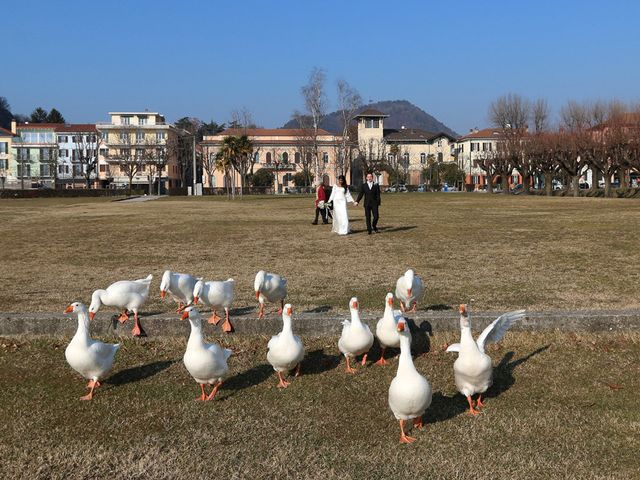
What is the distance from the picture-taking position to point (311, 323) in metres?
6.67

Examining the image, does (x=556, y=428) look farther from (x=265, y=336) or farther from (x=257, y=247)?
(x=257, y=247)

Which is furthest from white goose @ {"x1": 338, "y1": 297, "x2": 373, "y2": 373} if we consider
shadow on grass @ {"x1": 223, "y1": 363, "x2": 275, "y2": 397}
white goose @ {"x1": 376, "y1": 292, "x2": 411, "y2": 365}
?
shadow on grass @ {"x1": 223, "y1": 363, "x2": 275, "y2": 397}

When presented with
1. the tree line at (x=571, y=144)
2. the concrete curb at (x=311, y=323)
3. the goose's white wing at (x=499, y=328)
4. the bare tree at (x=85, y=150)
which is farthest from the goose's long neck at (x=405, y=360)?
the bare tree at (x=85, y=150)

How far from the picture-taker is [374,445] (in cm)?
432

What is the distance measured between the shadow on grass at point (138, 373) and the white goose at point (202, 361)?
2.62 feet

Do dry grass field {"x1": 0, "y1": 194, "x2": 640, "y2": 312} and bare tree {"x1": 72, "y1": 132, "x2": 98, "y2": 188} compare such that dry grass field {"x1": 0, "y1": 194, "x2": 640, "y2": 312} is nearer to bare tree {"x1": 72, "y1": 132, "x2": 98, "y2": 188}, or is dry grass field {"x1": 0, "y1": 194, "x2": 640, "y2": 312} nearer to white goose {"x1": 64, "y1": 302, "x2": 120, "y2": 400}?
white goose {"x1": 64, "y1": 302, "x2": 120, "y2": 400}

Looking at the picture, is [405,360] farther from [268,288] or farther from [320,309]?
[320,309]

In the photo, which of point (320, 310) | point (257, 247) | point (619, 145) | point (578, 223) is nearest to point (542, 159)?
point (619, 145)

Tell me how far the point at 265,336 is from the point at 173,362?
1.02 metres

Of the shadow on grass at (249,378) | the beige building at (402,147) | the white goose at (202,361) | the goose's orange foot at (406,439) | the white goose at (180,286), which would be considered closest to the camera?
the goose's orange foot at (406,439)

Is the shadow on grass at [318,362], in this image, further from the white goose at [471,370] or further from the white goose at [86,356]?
the white goose at [86,356]

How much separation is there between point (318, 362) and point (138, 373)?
1.66m

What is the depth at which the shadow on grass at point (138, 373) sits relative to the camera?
5746 mm

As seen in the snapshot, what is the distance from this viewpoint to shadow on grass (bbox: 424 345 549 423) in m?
4.84
